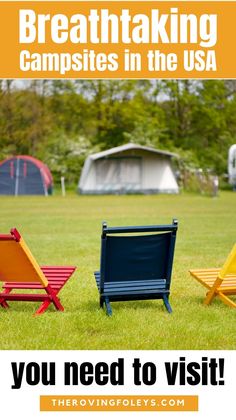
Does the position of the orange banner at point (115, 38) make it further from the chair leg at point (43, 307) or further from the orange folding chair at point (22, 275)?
the chair leg at point (43, 307)

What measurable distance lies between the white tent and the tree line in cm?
46

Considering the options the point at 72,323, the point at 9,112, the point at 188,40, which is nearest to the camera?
the point at 72,323

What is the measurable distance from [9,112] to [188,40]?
371 inches

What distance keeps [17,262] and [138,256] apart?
3.06 ft

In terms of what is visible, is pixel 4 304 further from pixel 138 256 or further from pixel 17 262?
pixel 138 256

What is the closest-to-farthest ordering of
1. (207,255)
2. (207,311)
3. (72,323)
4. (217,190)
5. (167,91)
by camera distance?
(72,323)
(207,311)
(207,255)
(217,190)
(167,91)

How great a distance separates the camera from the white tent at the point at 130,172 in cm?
2391

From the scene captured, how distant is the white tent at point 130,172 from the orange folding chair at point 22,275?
18361 millimetres

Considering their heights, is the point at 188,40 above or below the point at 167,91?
below

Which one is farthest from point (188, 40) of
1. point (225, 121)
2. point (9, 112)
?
point (9, 112)

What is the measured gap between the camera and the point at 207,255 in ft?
27.9

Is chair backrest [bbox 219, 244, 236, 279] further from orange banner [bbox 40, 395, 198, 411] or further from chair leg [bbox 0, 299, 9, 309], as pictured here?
chair leg [bbox 0, 299, 9, 309]

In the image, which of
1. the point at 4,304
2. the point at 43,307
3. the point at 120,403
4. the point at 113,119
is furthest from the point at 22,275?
the point at 113,119

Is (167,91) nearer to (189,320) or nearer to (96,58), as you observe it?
(96,58)
